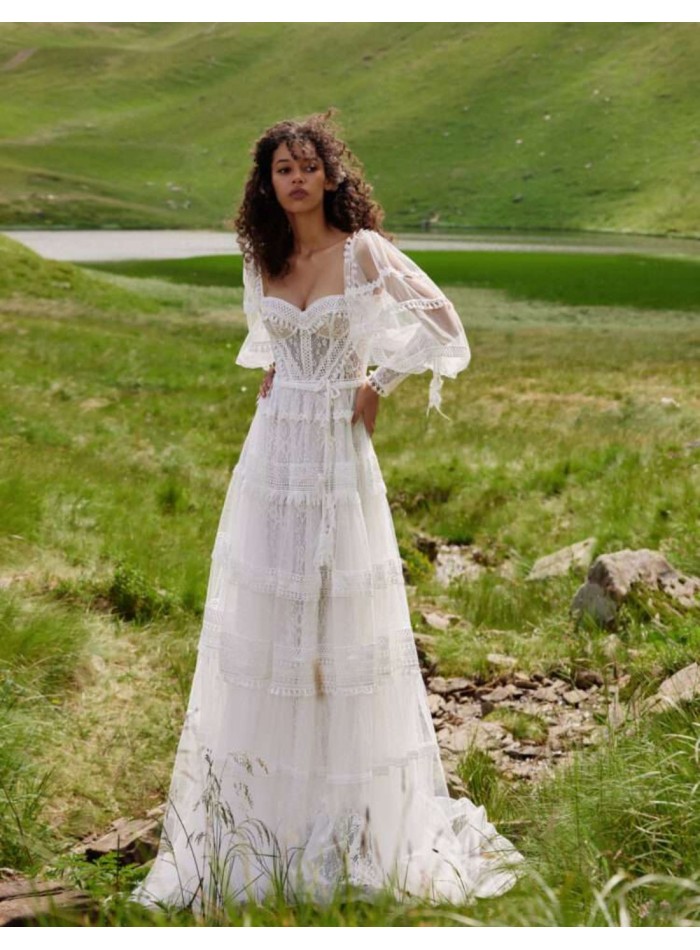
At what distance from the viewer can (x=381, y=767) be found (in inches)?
205

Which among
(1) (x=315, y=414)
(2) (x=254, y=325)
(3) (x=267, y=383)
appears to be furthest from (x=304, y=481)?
(2) (x=254, y=325)

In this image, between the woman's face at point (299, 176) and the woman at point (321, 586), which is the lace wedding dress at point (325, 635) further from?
the woman's face at point (299, 176)

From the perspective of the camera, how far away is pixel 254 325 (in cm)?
576

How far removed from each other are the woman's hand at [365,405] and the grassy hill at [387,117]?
Answer: 100 m

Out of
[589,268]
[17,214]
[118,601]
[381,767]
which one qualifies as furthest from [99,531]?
[17,214]

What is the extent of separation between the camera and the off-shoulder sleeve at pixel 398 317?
5.06 meters

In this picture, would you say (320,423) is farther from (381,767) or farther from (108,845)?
(108,845)

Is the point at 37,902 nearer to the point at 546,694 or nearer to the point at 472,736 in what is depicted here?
the point at 472,736

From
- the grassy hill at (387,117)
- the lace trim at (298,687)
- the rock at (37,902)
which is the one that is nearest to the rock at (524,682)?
the lace trim at (298,687)

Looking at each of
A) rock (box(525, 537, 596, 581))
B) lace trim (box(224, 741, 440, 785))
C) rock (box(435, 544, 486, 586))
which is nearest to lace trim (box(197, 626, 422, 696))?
lace trim (box(224, 741, 440, 785))

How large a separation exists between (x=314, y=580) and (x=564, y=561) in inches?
227

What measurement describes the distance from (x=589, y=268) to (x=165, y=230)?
52437mm

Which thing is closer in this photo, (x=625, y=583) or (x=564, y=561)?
(x=625, y=583)

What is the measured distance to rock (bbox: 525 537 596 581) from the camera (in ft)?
33.3
